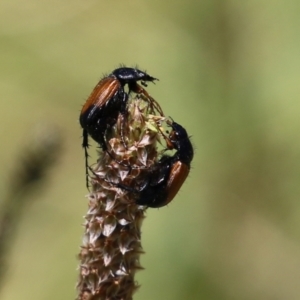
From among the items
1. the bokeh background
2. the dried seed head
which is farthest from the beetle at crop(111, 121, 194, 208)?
the bokeh background

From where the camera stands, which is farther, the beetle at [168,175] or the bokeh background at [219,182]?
the bokeh background at [219,182]

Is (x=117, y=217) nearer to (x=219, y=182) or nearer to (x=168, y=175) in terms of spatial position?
(x=168, y=175)

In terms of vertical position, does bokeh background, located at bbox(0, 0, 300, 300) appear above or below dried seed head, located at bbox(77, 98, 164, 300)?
above

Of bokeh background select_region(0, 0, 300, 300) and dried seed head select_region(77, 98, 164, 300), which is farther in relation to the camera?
bokeh background select_region(0, 0, 300, 300)

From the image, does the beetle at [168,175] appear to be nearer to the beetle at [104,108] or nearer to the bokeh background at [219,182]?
the beetle at [104,108]

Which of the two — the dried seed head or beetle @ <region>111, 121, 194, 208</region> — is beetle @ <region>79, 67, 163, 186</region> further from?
beetle @ <region>111, 121, 194, 208</region>

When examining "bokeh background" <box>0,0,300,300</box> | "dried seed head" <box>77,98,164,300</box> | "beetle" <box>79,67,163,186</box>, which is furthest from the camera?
"bokeh background" <box>0,0,300,300</box>

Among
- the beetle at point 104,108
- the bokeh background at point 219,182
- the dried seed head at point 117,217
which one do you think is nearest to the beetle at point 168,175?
the dried seed head at point 117,217

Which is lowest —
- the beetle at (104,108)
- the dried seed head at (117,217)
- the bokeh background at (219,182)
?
the dried seed head at (117,217)

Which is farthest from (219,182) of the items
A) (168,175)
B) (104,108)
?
(104,108)
